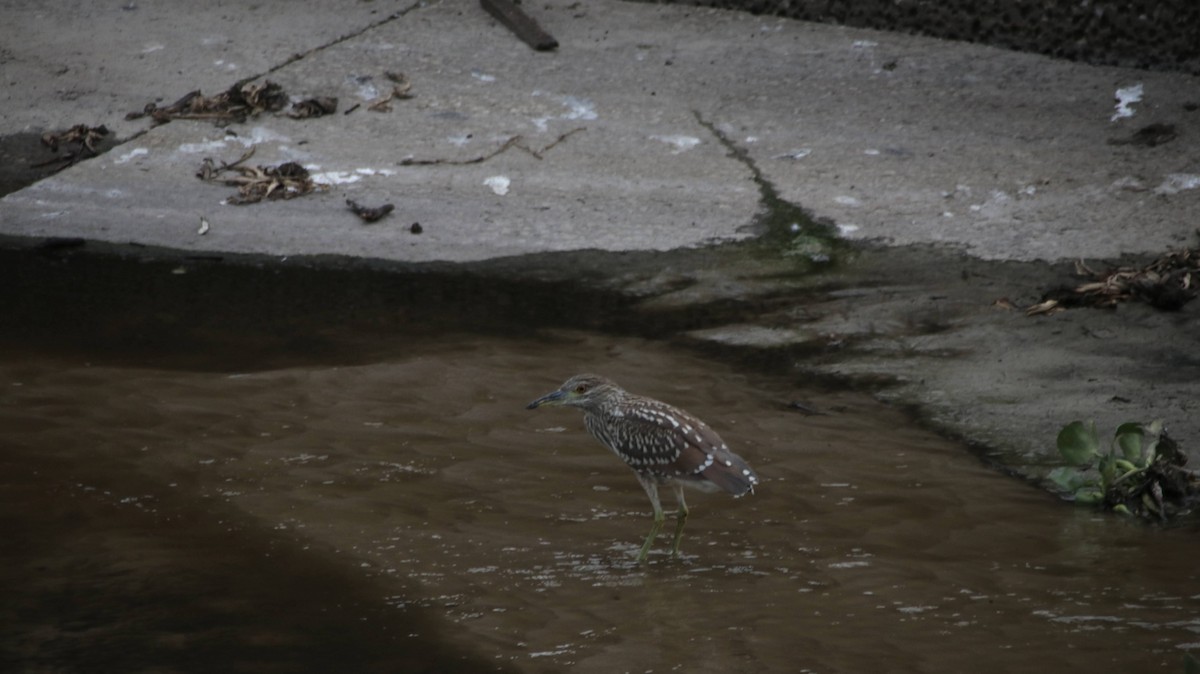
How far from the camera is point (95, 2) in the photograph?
10.5 m

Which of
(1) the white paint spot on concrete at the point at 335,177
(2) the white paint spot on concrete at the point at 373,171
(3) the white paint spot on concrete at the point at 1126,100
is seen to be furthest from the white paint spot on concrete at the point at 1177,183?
(1) the white paint spot on concrete at the point at 335,177

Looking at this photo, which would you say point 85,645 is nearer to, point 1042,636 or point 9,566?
point 9,566

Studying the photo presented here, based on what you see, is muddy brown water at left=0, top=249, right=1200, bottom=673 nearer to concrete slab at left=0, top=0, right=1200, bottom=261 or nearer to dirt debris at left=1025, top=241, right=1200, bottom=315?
dirt debris at left=1025, top=241, right=1200, bottom=315

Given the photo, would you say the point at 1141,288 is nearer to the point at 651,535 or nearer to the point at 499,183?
the point at 651,535

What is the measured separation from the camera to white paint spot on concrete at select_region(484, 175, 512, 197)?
27.3 ft

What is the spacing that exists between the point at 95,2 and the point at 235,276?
408cm

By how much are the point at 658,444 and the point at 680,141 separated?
166 inches

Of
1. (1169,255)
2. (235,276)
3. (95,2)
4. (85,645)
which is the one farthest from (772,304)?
(95,2)

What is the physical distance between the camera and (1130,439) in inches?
205

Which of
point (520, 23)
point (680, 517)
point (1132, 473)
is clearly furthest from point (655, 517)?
point (520, 23)

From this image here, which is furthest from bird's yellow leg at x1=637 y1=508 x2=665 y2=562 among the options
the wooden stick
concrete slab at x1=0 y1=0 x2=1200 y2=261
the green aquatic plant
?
the wooden stick

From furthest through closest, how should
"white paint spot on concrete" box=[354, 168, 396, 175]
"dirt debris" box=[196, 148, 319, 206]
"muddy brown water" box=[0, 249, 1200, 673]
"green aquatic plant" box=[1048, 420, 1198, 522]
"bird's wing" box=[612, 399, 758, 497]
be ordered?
"white paint spot on concrete" box=[354, 168, 396, 175]
"dirt debris" box=[196, 148, 319, 206]
"green aquatic plant" box=[1048, 420, 1198, 522]
"bird's wing" box=[612, 399, 758, 497]
"muddy brown water" box=[0, 249, 1200, 673]

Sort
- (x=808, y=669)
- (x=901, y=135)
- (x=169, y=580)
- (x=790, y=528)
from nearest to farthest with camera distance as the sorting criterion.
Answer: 1. (x=808, y=669)
2. (x=169, y=580)
3. (x=790, y=528)
4. (x=901, y=135)

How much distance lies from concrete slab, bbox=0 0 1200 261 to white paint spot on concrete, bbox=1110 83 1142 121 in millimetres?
52
